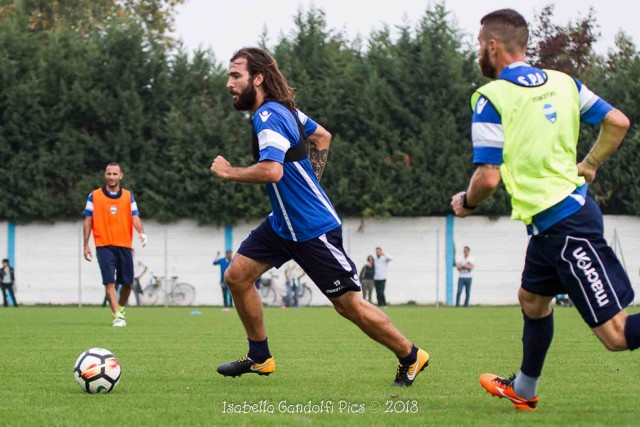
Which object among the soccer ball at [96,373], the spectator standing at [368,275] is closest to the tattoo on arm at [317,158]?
the soccer ball at [96,373]

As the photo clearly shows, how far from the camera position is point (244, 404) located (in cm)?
624

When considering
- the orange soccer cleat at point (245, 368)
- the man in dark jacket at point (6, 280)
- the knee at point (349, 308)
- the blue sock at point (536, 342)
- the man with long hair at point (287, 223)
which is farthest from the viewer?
the man in dark jacket at point (6, 280)

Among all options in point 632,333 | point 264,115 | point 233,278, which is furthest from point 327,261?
point 632,333

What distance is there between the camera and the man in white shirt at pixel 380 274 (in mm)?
29609

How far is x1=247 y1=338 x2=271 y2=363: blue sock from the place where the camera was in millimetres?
7734

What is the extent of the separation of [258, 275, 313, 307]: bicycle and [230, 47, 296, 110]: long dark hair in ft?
77.0

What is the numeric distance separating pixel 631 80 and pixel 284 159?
89.9ft

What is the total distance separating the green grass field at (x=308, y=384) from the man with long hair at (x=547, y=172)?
0.68 meters

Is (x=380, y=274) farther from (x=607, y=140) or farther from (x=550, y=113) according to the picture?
(x=550, y=113)

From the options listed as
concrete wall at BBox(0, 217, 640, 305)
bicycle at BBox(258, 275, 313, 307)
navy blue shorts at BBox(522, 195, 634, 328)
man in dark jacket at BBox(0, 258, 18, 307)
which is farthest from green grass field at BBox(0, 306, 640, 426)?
concrete wall at BBox(0, 217, 640, 305)

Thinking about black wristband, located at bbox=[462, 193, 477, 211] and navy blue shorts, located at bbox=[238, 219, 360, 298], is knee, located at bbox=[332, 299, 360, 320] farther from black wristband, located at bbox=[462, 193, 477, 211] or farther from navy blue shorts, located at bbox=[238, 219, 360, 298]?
black wristband, located at bbox=[462, 193, 477, 211]

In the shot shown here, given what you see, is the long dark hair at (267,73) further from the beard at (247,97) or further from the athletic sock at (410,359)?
the athletic sock at (410,359)

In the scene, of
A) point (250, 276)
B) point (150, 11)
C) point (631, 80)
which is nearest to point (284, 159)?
point (250, 276)

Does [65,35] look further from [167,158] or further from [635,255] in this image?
[635,255]
